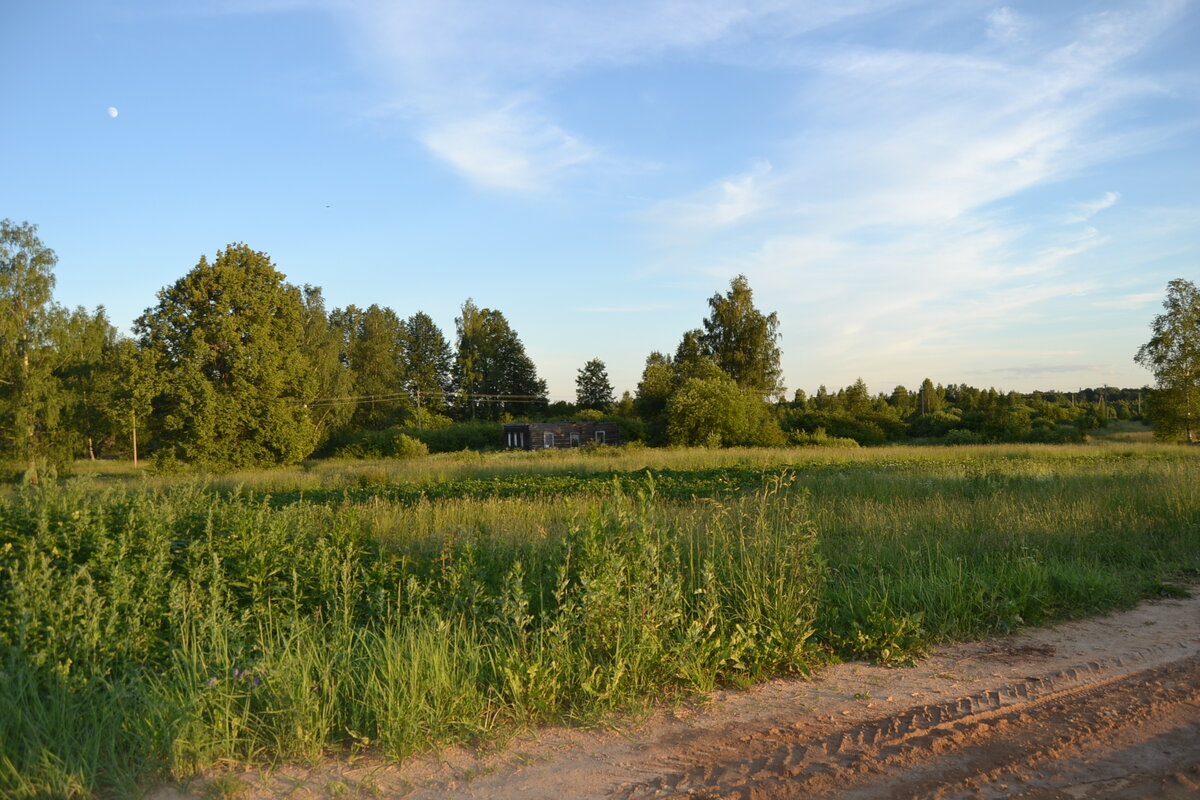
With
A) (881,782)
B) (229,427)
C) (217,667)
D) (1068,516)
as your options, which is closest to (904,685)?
(881,782)

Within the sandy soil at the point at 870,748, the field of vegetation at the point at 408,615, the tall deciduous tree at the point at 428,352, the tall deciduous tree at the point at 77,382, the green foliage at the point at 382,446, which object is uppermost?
the tall deciduous tree at the point at 428,352

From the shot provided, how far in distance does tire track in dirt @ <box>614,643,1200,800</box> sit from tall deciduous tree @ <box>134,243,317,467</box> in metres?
35.6

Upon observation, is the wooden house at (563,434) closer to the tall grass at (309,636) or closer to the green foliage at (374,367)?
the green foliage at (374,367)

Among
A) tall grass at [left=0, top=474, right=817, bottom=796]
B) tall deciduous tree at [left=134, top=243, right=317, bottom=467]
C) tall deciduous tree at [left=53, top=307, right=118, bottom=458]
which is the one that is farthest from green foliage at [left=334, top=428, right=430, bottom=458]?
tall grass at [left=0, top=474, right=817, bottom=796]

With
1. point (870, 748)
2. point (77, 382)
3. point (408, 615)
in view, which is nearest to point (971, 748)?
point (870, 748)

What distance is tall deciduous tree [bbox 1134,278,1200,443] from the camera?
37688mm

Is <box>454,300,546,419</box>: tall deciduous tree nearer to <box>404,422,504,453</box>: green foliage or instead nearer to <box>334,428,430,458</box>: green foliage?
<box>404,422,504,453</box>: green foliage

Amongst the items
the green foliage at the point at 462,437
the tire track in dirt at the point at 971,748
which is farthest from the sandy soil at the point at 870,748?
the green foliage at the point at 462,437

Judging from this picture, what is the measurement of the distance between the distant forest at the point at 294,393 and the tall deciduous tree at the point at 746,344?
110 millimetres

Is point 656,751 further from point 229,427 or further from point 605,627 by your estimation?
point 229,427

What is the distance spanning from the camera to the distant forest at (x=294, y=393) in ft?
112

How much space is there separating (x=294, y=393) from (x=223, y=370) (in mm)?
3607

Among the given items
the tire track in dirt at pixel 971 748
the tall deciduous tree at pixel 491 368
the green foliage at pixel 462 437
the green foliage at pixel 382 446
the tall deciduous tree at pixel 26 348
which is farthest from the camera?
the tall deciduous tree at pixel 491 368

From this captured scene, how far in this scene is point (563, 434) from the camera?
5816 centimetres
